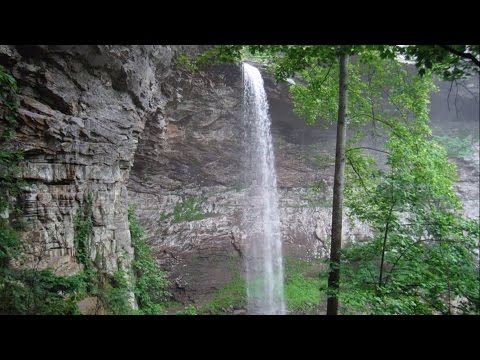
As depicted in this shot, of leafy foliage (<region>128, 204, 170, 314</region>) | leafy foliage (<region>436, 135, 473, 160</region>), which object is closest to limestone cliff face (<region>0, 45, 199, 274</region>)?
leafy foliage (<region>128, 204, 170, 314</region>)

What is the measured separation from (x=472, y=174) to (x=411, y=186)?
14.7m

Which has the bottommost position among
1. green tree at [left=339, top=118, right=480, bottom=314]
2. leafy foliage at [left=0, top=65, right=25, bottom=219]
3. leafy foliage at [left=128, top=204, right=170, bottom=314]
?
leafy foliage at [left=128, top=204, right=170, bottom=314]

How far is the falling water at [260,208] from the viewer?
14305mm

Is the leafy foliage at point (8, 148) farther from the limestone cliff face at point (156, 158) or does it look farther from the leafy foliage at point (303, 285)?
the leafy foliage at point (303, 285)

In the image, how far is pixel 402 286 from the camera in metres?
4.73

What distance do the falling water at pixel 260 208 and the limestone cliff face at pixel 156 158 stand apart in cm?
43

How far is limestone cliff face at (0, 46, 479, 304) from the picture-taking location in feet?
23.3

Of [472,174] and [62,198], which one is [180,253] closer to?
[62,198]

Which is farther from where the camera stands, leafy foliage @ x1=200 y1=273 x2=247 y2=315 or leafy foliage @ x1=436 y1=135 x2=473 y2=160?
leafy foliage @ x1=436 y1=135 x2=473 y2=160

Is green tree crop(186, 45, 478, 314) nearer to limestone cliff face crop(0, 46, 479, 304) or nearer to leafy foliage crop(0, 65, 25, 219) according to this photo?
leafy foliage crop(0, 65, 25, 219)

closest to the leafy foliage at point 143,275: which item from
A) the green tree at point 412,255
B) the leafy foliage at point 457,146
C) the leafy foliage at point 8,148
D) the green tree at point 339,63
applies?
the leafy foliage at point 8,148

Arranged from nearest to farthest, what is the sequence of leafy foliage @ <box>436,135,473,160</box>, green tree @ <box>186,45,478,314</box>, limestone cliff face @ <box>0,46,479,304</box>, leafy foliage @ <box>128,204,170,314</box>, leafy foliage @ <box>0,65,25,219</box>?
green tree @ <box>186,45,478,314</box>
leafy foliage @ <box>0,65,25,219</box>
limestone cliff face @ <box>0,46,479,304</box>
leafy foliage @ <box>128,204,170,314</box>
leafy foliage @ <box>436,135,473,160</box>

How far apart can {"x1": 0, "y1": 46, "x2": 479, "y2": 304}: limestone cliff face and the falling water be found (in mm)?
434
